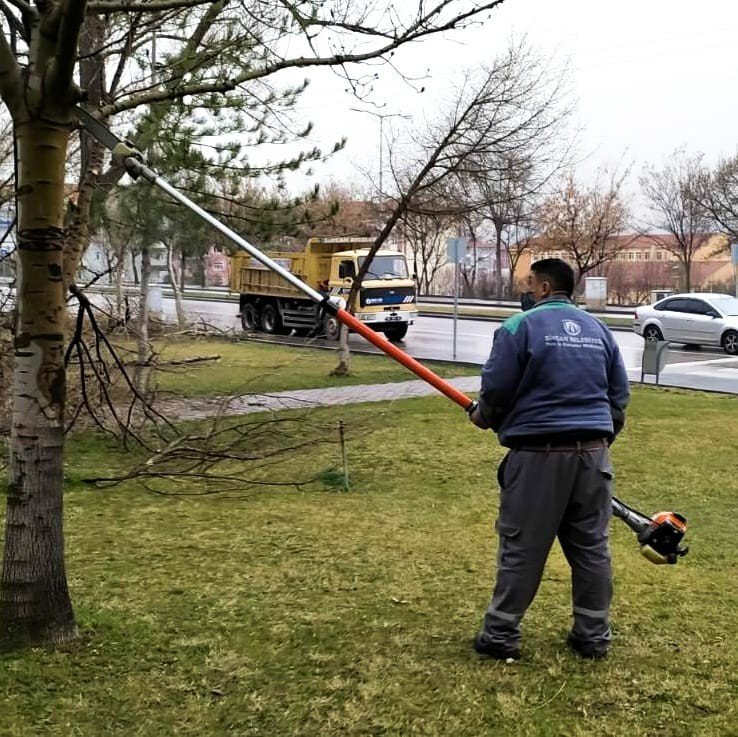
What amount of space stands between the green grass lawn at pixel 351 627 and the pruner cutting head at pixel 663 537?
403 millimetres

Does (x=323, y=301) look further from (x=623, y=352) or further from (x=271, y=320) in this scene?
(x=271, y=320)

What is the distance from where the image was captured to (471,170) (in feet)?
45.1

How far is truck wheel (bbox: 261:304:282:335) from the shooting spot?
91.3 feet

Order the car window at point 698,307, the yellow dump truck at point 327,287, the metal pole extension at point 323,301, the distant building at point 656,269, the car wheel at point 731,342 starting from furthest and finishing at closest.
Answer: the distant building at point 656,269, the yellow dump truck at point 327,287, the car window at point 698,307, the car wheel at point 731,342, the metal pole extension at point 323,301

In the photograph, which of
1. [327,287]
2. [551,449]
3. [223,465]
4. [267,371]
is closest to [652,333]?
[327,287]

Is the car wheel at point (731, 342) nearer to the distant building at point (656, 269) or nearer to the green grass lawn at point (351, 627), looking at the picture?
the green grass lawn at point (351, 627)

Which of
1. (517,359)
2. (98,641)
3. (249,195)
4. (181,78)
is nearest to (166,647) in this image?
(98,641)

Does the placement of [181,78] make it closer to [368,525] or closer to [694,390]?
[368,525]

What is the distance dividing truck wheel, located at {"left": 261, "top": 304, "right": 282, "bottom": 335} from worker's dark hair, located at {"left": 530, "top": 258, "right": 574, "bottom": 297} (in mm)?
24050

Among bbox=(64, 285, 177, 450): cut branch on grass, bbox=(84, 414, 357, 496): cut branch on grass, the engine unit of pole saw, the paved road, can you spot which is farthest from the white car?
the engine unit of pole saw

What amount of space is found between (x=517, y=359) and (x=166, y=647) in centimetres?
192

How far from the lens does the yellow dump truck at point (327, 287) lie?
80.9 ft

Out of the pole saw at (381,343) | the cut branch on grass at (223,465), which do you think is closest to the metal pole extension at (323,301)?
the pole saw at (381,343)

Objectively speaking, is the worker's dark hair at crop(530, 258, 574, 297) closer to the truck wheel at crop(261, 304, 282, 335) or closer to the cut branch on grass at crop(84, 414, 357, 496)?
the cut branch on grass at crop(84, 414, 357, 496)
